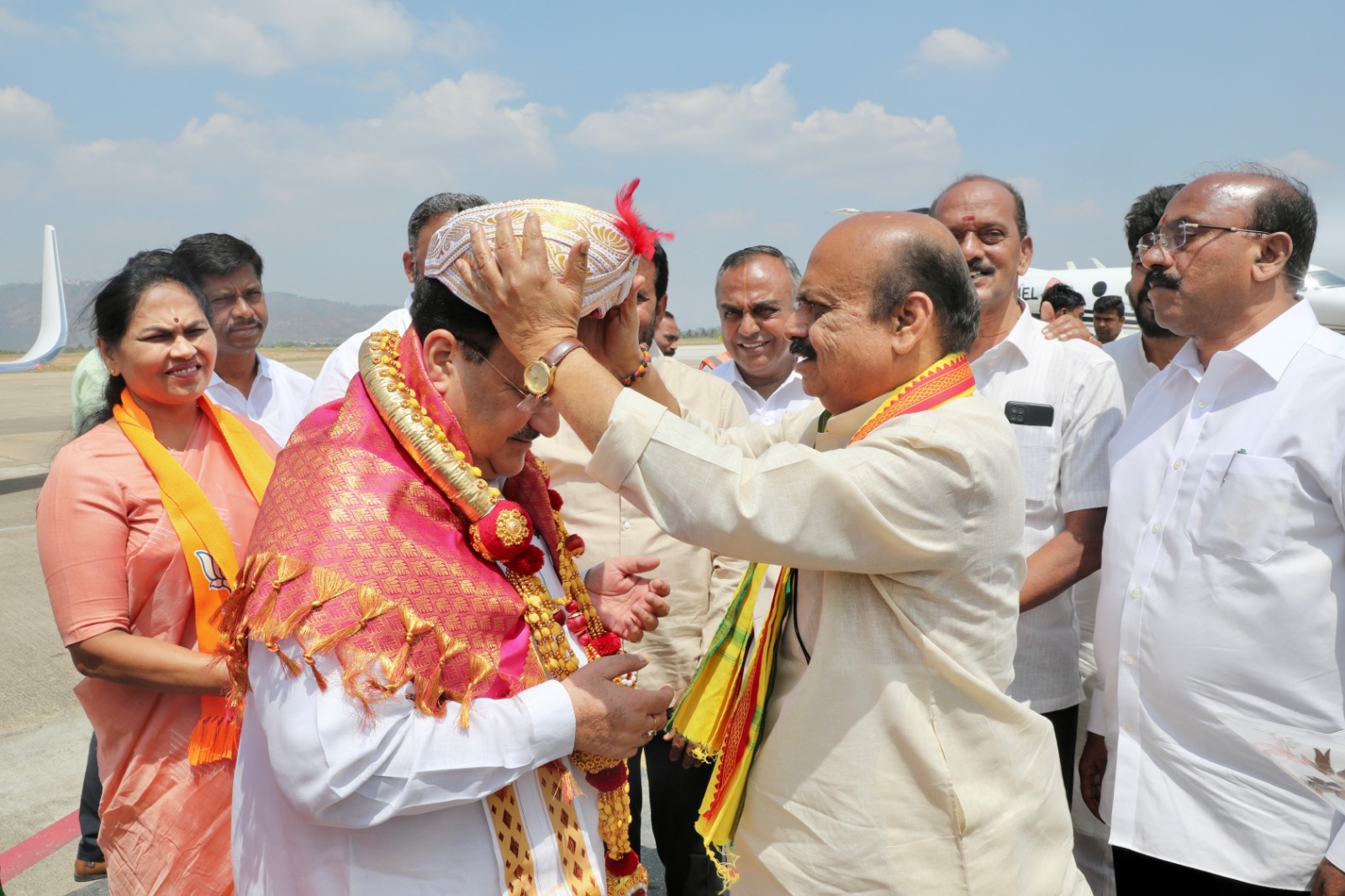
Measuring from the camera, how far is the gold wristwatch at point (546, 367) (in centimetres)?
179

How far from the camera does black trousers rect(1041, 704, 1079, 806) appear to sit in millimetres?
3389

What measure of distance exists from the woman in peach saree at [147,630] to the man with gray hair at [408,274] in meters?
0.85

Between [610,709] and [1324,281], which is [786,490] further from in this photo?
[1324,281]

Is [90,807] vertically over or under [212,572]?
under

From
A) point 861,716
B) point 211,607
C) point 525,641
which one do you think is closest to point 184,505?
point 211,607

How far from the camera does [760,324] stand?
5.11 meters

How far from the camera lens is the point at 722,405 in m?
3.93

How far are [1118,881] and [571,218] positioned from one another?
8.69ft

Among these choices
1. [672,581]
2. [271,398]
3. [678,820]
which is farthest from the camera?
[271,398]

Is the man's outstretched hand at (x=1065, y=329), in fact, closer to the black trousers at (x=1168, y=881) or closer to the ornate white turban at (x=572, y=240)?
the black trousers at (x=1168, y=881)

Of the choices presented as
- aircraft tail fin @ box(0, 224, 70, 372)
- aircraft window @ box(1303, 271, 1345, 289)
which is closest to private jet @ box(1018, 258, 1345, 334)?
aircraft window @ box(1303, 271, 1345, 289)

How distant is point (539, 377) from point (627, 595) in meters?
1.01

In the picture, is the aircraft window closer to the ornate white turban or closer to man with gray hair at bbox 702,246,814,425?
man with gray hair at bbox 702,246,814,425

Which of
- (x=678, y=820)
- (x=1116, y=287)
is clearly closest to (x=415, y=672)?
(x=678, y=820)
